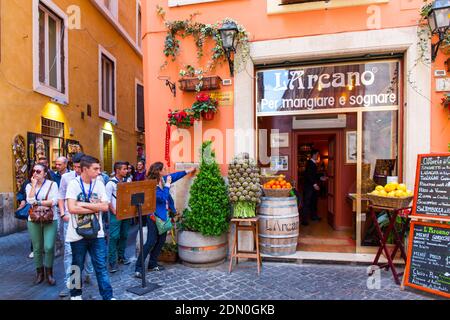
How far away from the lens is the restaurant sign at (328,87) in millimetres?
5000

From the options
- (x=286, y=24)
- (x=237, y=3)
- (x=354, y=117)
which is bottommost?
(x=354, y=117)

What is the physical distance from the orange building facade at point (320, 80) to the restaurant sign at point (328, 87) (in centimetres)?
2

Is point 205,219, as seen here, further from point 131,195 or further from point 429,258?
point 429,258

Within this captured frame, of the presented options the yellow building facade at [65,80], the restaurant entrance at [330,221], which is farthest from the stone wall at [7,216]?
the restaurant entrance at [330,221]

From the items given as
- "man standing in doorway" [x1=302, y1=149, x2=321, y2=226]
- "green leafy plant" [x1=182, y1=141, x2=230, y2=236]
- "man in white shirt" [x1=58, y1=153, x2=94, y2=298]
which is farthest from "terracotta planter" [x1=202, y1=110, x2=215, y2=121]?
"man standing in doorway" [x1=302, y1=149, x2=321, y2=226]

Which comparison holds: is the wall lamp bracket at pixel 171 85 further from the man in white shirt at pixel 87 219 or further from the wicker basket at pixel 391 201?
the wicker basket at pixel 391 201

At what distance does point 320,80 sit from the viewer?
207 inches

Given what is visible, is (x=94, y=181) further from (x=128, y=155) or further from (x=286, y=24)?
(x=128, y=155)

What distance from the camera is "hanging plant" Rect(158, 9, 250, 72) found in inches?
202

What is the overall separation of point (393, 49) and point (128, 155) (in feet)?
39.3

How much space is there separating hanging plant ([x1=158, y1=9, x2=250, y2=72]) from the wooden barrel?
2.33 m

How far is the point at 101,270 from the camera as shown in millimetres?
3336

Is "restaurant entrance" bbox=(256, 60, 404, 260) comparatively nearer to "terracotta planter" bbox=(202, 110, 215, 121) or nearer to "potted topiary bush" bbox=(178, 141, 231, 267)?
Answer: "terracotta planter" bbox=(202, 110, 215, 121)

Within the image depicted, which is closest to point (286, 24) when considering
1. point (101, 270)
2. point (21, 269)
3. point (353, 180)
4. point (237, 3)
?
point (237, 3)
